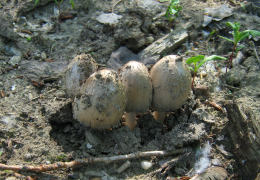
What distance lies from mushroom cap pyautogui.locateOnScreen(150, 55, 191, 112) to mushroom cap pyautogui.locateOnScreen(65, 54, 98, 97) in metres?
0.65

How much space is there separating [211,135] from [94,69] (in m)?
1.37

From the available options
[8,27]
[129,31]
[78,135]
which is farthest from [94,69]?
[8,27]

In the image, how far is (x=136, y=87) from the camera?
2598mm

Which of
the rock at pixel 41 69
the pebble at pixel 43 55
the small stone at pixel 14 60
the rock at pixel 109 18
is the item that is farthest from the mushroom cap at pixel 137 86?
the rock at pixel 109 18

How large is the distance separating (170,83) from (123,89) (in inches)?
18.4

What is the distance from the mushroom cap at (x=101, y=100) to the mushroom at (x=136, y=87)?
0.13 metres

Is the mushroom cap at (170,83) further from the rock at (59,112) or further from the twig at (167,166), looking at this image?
the rock at (59,112)

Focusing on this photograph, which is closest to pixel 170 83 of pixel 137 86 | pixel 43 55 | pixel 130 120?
pixel 137 86

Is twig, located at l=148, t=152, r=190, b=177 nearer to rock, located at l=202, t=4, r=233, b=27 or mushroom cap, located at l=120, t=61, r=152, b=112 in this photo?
mushroom cap, located at l=120, t=61, r=152, b=112

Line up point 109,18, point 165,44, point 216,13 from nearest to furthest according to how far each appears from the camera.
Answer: point 165,44
point 109,18
point 216,13

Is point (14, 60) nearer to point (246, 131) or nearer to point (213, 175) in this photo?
point (213, 175)

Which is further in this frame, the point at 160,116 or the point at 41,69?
the point at 41,69

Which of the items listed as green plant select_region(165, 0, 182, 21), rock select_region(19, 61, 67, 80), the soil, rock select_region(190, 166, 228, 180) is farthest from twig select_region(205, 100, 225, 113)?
rock select_region(19, 61, 67, 80)

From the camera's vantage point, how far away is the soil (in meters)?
2.49
